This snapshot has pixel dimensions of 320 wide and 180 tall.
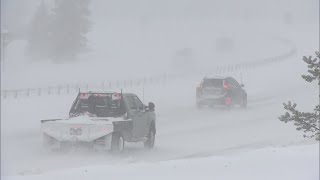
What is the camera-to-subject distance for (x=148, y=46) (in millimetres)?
111562

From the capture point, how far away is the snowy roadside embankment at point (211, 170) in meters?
10.1

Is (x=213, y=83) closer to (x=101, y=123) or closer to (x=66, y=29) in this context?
(x=101, y=123)

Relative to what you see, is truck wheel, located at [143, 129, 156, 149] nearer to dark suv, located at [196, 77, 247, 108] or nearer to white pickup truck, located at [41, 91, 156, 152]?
white pickup truck, located at [41, 91, 156, 152]

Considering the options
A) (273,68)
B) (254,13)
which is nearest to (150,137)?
(273,68)

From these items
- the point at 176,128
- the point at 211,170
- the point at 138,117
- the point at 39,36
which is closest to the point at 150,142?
the point at 138,117

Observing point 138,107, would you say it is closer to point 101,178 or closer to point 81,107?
point 81,107

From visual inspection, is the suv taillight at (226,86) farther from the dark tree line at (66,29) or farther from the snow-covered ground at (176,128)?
the dark tree line at (66,29)

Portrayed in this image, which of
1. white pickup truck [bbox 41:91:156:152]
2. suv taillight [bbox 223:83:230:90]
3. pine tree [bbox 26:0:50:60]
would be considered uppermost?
pine tree [bbox 26:0:50:60]

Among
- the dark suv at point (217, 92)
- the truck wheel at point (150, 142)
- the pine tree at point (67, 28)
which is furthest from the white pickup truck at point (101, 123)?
the pine tree at point (67, 28)

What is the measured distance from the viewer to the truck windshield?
15094 millimetres

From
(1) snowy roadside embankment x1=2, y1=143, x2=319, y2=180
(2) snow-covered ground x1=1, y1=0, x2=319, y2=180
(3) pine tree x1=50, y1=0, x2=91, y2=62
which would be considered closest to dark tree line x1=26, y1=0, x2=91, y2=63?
(3) pine tree x1=50, y1=0, x2=91, y2=62

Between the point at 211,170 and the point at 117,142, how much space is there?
3.99 m

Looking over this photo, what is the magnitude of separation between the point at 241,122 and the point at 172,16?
163 metres

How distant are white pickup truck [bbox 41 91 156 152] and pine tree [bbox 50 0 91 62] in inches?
2380
